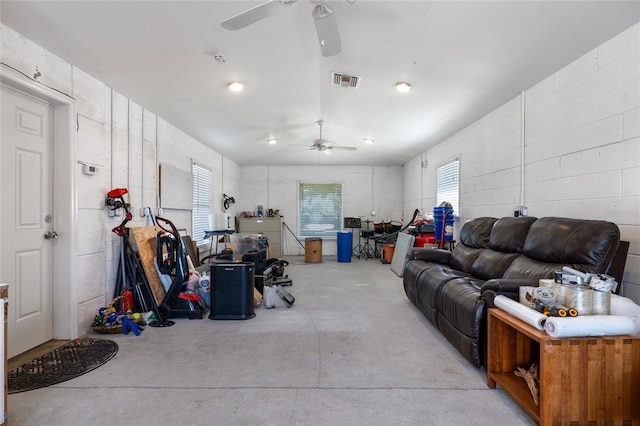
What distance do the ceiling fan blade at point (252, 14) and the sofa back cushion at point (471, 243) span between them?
3.09m

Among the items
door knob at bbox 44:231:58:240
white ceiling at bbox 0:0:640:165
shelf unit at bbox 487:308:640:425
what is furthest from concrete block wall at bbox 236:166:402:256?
shelf unit at bbox 487:308:640:425

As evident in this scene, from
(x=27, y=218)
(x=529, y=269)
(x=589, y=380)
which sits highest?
(x=27, y=218)

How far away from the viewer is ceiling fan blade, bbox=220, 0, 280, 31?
1.83 metres

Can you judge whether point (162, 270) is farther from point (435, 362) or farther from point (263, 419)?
point (435, 362)

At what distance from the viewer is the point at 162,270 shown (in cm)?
340

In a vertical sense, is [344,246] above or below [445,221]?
below

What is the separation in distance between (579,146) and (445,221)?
2.42 m

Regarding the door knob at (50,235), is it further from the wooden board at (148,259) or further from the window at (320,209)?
the window at (320,209)

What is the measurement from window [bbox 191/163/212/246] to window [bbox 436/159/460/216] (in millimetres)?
4419

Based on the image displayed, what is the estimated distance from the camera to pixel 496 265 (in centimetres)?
299

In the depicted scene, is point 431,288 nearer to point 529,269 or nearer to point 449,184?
point 529,269

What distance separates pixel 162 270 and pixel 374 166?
623 centimetres

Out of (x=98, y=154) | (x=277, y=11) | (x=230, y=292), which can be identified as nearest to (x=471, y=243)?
(x=230, y=292)

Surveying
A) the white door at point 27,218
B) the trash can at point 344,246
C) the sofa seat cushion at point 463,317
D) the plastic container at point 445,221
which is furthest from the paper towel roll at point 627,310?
the trash can at point 344,246
